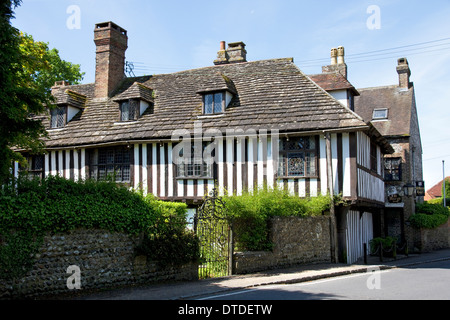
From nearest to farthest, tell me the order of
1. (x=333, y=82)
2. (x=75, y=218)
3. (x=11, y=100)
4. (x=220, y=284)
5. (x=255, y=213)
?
1. (x=11, y=100)
2. (x=75, y=218)
3. (x=220, y=284)
4. (x=255, y=213)
5. (x=333, y=82)

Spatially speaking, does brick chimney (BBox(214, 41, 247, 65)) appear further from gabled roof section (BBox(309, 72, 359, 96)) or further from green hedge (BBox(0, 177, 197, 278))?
green hedge (BBox(0, 177, 197, 278))

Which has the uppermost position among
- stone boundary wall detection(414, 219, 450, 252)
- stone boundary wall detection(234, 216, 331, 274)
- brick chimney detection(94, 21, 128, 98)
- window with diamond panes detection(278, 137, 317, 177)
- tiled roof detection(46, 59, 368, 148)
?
brick chimney detection(94, 21, 128, 98)

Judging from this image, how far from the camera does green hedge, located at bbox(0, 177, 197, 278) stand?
860 cm

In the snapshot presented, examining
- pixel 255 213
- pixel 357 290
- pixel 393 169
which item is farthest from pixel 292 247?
pixel 393 169

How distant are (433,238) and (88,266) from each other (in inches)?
860

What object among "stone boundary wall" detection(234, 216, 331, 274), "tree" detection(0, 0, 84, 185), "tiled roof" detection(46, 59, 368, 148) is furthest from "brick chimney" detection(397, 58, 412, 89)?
"tree" detection(0, 0, 84, 185)

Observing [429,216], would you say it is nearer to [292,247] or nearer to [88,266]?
[292,247]

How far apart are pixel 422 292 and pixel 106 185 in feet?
23.4

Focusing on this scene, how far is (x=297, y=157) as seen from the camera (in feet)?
56.3

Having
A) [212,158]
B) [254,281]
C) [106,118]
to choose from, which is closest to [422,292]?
[254,281]

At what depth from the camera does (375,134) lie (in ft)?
62.4

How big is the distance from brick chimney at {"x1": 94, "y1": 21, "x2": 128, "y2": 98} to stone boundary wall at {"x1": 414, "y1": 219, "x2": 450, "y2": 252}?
17.5m
